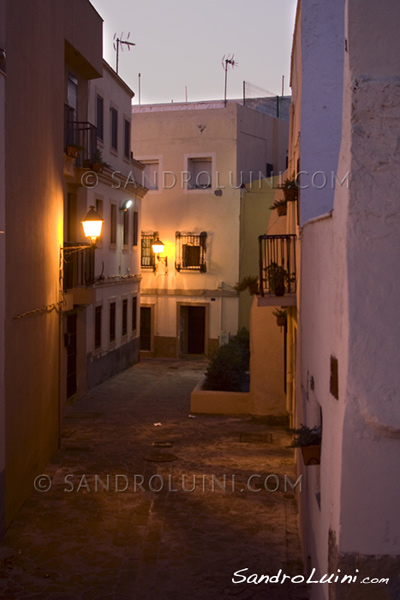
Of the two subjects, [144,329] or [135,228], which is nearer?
[135,228]

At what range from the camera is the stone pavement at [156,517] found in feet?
27.2

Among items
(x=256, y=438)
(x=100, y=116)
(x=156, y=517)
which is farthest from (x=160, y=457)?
(x=100, y=116)

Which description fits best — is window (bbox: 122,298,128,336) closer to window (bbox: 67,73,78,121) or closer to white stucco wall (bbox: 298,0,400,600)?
window (bbox: 67,73,78,121)

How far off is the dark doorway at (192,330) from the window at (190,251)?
1907 mm

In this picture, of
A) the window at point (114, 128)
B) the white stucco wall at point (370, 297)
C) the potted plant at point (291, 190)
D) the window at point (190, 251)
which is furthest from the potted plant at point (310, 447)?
the window at point (190, 251)

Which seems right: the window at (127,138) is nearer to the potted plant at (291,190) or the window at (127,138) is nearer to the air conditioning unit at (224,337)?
the air conditioning unit at (224,337)

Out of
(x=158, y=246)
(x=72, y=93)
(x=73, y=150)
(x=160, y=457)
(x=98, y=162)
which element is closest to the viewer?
(x=160, y=457)

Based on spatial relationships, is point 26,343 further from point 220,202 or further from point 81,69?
point 220,202

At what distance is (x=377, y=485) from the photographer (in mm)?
4469

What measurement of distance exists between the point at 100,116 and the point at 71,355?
7.89 metres

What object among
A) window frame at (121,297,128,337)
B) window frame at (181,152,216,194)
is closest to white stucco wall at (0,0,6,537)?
window frame at (121,297,128,337)

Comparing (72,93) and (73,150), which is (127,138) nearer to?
(72,93)

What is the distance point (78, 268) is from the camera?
18.1 metres

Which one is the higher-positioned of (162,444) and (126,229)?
(126,229)
